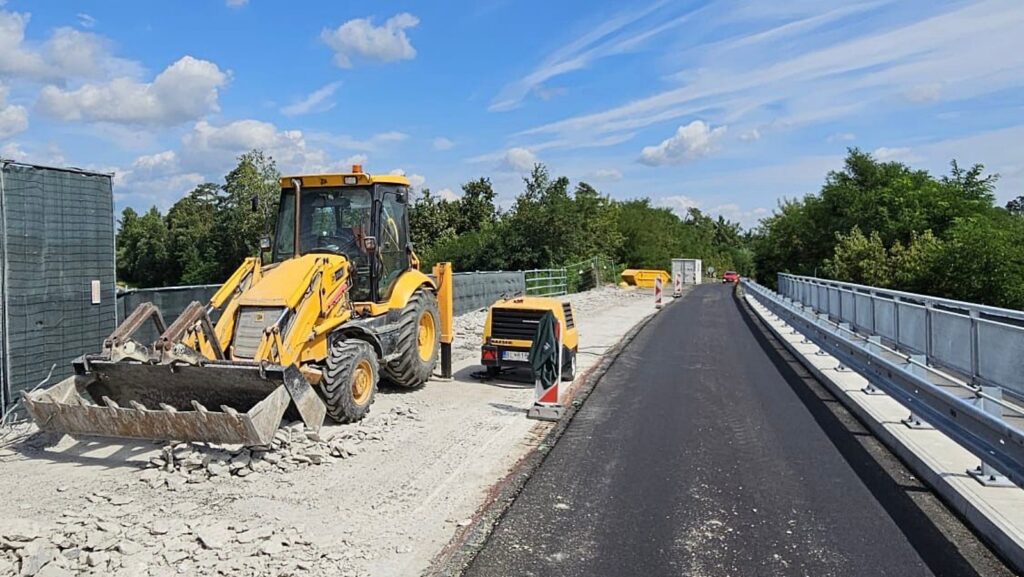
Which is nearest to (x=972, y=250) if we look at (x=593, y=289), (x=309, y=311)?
(x=593, y=289)

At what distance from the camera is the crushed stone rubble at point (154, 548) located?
451 centimetres

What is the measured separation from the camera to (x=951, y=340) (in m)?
8.18

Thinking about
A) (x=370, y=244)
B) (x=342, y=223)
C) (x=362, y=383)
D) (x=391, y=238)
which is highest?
(x=342, y=223)

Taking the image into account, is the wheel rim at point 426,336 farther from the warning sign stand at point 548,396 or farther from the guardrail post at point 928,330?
the guardrail post at point 928,330

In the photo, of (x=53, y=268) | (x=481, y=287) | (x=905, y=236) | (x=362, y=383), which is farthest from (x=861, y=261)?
(x=53, y=268)

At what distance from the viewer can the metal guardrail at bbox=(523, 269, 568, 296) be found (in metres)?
31.9

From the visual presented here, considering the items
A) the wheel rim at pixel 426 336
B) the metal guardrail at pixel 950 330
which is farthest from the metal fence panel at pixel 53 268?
the metal guardrail at pixel 950 330

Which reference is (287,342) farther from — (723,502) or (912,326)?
(912,326)

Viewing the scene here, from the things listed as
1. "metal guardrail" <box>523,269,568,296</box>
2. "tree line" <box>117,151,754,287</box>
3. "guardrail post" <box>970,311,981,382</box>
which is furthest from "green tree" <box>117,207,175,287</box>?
"guardrail post" <box>970,311,981,382</box>

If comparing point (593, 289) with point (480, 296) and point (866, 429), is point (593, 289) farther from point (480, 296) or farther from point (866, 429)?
point (866, 429)

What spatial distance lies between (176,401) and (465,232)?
176 ft

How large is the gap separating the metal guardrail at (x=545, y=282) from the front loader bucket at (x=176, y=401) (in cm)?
2409

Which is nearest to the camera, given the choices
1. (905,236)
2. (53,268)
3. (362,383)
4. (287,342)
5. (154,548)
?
(154,548)

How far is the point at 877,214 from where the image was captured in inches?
1810
